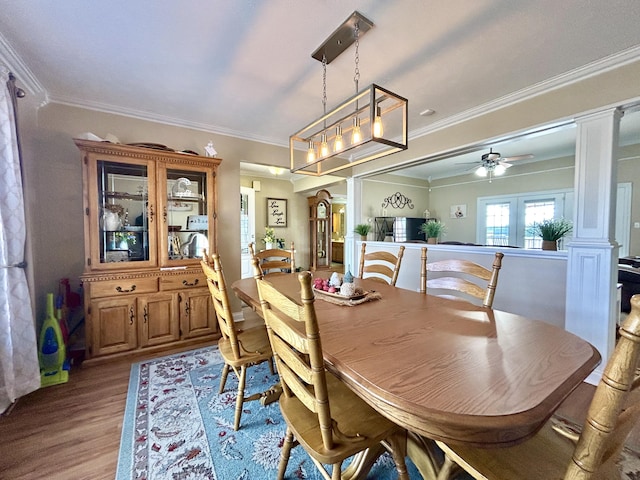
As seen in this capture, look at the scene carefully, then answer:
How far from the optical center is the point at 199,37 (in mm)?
1738

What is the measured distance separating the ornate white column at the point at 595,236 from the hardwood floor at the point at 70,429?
1.67 feet

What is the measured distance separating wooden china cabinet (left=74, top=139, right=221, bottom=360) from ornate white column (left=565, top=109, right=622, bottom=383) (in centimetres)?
336

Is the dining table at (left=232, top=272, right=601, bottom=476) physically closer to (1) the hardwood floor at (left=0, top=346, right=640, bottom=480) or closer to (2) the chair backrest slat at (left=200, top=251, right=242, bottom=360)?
(2) the chair backrest slat at (left=200, top=251, right=242, bottom=360)

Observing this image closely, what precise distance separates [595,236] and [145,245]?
12.9ft

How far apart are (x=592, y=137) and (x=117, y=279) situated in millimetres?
4172

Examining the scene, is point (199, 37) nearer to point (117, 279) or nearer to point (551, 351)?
point (117, 279)

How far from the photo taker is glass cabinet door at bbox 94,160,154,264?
99.1 inches

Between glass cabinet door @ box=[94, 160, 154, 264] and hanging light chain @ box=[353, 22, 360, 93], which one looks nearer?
hanging light chain @ box=[353, 22, 360, 93]

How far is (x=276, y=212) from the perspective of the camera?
Answer: 6.19m

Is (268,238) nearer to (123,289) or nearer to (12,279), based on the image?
(123,289)

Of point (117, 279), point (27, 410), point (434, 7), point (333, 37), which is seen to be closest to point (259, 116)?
point (333, 37)

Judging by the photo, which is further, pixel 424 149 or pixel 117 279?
pixel 424 149

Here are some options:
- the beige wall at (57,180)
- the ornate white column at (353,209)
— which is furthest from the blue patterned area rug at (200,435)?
the ornate white column at (353,209)

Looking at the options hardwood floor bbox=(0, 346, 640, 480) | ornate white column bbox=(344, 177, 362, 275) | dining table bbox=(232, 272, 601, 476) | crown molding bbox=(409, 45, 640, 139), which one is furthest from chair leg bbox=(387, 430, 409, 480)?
ornate white column bbox=(344, 177, 362, 275)
